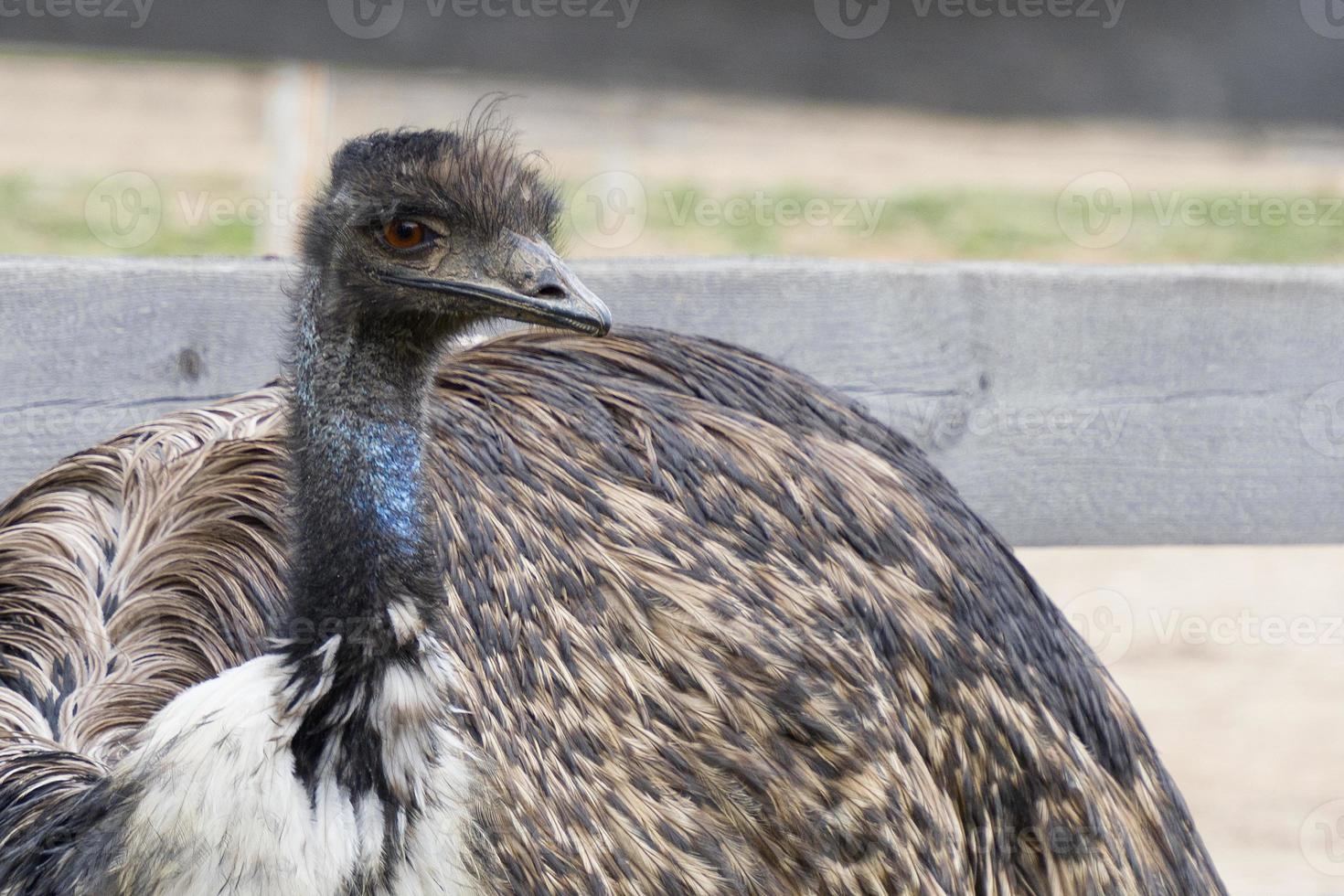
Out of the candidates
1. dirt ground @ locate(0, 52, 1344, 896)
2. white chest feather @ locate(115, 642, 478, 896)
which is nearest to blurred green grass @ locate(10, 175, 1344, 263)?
dirt ground @ locate(0, 52, 1344, 896)

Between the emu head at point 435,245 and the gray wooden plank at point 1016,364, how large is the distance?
886 millimetres

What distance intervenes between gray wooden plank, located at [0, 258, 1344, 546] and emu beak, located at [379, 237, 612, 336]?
94 cm

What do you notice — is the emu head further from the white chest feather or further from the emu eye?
the white chest feather

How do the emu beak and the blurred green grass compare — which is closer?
the emu beak

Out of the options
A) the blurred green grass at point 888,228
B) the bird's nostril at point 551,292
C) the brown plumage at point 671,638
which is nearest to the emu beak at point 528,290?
the bird's nostril at point 551,292

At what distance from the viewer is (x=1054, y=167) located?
13.6 metres

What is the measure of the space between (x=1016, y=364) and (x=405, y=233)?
148 cm

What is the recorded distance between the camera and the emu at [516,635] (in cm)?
191

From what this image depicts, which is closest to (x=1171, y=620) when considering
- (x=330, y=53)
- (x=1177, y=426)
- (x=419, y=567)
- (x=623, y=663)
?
(x=1177, y=426)

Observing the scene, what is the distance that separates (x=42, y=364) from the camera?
9.46ft

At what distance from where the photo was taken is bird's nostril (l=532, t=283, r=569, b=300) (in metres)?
2.04

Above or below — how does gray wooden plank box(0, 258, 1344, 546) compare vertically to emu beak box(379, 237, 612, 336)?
below

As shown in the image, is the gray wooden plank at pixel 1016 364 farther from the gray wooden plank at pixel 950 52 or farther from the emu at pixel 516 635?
the gray wooden plank at pixel 950 52

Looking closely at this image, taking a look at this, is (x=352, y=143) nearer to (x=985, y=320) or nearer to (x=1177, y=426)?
(x=985, y=320)
